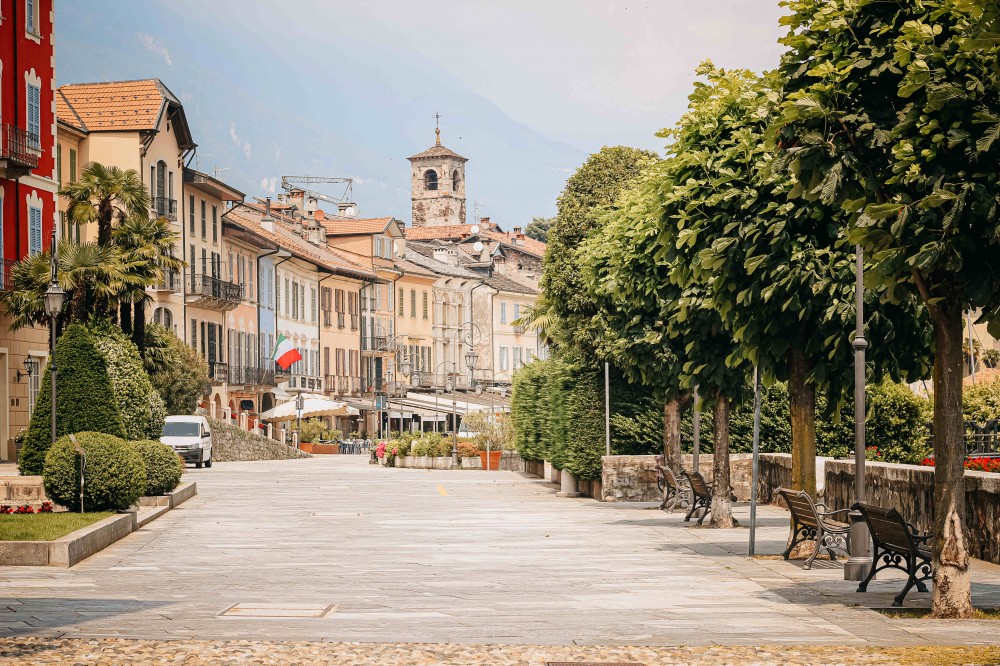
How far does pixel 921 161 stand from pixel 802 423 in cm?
619

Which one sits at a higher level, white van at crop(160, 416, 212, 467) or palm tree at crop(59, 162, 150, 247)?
palm tree at crop(59, 162, 150, 247)

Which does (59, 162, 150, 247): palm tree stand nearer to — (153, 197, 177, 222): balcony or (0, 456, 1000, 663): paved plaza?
(0, 456, 1000, 663): paved plaza

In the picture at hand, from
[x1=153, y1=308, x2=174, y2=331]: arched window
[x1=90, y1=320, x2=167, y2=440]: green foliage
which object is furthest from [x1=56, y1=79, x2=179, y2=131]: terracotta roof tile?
[x1=90, y1=320, x2=167, y2=440]: green foliage

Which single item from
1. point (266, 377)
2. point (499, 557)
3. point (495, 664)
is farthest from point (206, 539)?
point (266, 377)

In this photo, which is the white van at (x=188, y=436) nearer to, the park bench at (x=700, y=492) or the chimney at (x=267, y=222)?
the park bench at (x=700, y=492)

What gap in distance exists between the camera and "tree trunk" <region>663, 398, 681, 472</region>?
28359 millimetres

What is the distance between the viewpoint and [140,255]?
3331 cm

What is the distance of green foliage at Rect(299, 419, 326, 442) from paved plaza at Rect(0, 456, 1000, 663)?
53531 millimetres

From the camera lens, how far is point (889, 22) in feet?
41.6

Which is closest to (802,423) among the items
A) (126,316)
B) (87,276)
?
(87,276)

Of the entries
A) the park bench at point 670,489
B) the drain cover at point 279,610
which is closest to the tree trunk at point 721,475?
the park bench at point 670,489

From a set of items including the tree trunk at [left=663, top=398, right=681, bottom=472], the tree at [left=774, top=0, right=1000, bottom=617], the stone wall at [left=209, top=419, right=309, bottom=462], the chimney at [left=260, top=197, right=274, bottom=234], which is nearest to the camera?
the tree at [left=774, top=0, right=1000, bottom=617]

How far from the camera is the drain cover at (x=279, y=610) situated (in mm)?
12344

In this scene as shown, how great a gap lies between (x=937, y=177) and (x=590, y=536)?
34.4 feet
